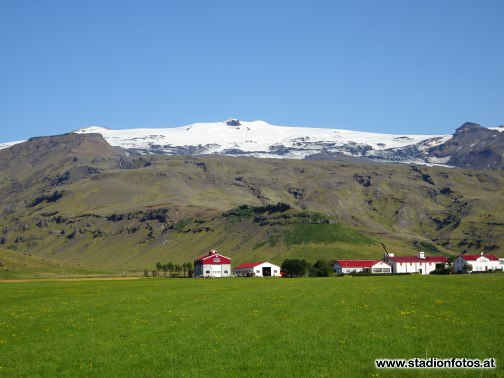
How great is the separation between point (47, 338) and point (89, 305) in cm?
2446

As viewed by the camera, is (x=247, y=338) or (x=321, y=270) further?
(x=321, y=270)

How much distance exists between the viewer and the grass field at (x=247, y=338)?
31.4 meters

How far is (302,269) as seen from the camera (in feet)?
636

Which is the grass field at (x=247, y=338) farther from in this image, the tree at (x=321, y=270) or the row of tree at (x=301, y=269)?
the row of tree at (x=301, y=269)

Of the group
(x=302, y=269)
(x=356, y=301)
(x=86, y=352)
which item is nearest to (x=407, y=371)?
(x=86, y=352)

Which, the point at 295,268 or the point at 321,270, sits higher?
the point at 295,268

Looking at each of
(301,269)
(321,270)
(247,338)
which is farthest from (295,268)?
(247,338)

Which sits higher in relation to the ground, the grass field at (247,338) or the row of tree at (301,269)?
the grass field at (247,338)

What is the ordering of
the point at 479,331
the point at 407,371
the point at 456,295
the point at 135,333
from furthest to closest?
the point at 456,295, the point at 135,333, the point at 479,331, the point at 407,371

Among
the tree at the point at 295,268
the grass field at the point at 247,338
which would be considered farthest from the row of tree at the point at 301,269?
the grass field at the point at 247,338

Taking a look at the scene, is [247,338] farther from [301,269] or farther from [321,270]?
[301,269]

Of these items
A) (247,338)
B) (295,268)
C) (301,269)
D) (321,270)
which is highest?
(247,338)

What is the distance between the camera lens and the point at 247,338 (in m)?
39.2

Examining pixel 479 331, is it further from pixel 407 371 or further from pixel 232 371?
pixel 232 371
